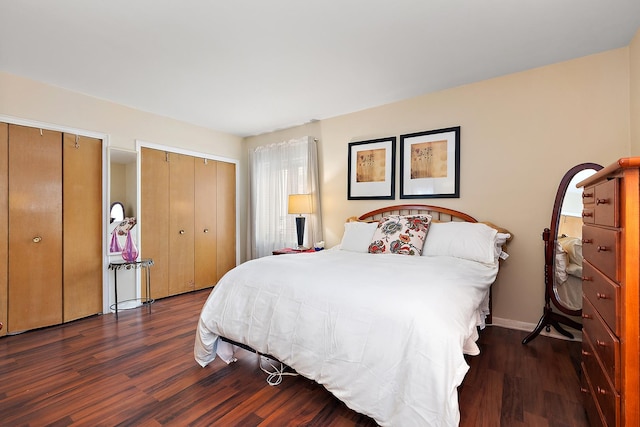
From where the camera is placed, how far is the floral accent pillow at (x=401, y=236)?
2.86 meters

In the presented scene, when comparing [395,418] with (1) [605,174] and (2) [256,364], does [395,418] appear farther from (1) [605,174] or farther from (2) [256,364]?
(1) [605,174]

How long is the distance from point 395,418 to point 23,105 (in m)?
4.07

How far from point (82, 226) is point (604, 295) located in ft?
14.2

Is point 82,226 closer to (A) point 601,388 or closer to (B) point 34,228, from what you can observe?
(B) point 34,228

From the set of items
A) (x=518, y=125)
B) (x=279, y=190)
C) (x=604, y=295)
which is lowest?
(x=604, y=295)

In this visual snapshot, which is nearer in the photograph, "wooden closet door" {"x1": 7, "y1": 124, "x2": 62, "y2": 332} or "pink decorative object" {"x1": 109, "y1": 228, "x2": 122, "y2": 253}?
"wooden closet door" {"x1": 7, "y1": 124, "x2": 62, "y2": 332}

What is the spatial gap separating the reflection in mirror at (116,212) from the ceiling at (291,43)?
1.23m

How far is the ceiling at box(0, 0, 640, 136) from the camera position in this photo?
6.45 feet

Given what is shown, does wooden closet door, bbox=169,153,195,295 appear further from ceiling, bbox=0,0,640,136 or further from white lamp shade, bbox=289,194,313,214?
white lamp shade, bbox=289,194,313,214

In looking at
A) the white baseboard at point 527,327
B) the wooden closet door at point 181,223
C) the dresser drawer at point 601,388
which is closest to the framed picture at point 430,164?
the white baseboard at point 527,327

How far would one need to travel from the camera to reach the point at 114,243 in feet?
11.6

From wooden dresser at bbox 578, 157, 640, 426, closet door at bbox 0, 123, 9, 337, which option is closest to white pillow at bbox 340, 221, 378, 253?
wooden dresser at bbox 578, 157, 640, 426

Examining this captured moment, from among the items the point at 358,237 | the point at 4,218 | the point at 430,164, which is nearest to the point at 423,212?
the point at 430,164

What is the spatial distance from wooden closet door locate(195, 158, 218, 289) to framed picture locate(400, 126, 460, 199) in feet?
9.39
